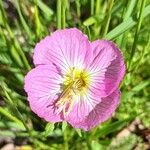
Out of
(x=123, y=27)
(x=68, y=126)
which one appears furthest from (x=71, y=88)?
(x=68, y=126)

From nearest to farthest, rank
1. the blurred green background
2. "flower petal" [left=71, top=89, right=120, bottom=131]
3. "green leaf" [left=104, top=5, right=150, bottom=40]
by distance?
"flower petal" [left=71, top=89, right=120, bottom=131]
"green leaf" [left=104, top=5, right=150, bottom=40]
the blurred green background

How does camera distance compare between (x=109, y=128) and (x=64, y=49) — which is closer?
(x=64, y=49)

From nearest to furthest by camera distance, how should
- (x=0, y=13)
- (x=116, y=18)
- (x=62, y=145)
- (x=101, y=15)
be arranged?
1. (x=0, y=13)
2. (x=101, y=15)
3. (x=62, y=145)
4. (x=116, y=18)

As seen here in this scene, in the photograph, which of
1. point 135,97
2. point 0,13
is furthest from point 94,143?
point 0,13

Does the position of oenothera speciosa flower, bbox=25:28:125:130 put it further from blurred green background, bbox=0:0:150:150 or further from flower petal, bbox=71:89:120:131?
blurred green background, bbox=0:0:150:150

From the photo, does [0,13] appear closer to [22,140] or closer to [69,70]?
[69,70]

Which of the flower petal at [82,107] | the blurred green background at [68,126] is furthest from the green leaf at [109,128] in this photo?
the flower petal at [82,107]

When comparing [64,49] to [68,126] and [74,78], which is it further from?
[68,126]

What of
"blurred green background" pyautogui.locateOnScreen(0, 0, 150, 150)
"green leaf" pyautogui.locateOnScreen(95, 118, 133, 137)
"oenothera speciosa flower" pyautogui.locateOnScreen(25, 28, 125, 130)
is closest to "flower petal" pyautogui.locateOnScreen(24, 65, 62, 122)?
"oenothera speciosa flower" pyautogui.locateOnScreen(25, 28, 125, 130)
